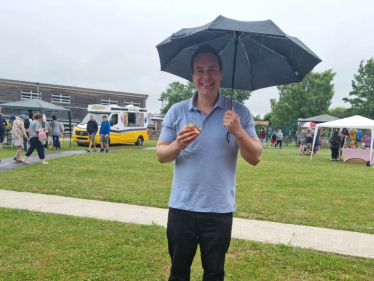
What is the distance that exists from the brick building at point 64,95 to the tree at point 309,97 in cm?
2333

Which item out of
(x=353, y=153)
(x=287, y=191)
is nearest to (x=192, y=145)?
(x=287, y=191)

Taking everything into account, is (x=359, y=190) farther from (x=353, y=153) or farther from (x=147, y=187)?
(x=353, y=153)

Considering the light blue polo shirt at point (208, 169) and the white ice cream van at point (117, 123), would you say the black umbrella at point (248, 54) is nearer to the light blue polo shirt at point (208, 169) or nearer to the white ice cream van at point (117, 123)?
the light blue polo shirt at point (208, 169)

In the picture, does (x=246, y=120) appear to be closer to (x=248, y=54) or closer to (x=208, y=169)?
(x=208, y=169)

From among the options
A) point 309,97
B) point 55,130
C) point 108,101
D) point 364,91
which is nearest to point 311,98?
point 309,97

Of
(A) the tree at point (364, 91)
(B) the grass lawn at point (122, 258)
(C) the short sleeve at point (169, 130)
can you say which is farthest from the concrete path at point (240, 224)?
(A) the tree at point (364, 91)

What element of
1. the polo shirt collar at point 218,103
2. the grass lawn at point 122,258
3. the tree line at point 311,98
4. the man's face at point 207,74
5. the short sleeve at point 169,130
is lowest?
the grass lawn at point 122,258

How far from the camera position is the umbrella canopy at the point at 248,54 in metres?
2.17

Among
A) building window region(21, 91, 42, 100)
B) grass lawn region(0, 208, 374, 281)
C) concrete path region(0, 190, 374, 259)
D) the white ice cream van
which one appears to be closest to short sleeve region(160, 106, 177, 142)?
grass lawn region(0, 208, 374, 281)

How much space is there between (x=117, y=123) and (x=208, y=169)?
1880 cm

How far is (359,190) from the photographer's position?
25.6 ft

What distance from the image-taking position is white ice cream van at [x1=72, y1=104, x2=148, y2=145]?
1964 cm

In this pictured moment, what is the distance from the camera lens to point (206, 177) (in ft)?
6.36

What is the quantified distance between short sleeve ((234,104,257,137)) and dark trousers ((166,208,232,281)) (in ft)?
1.84
